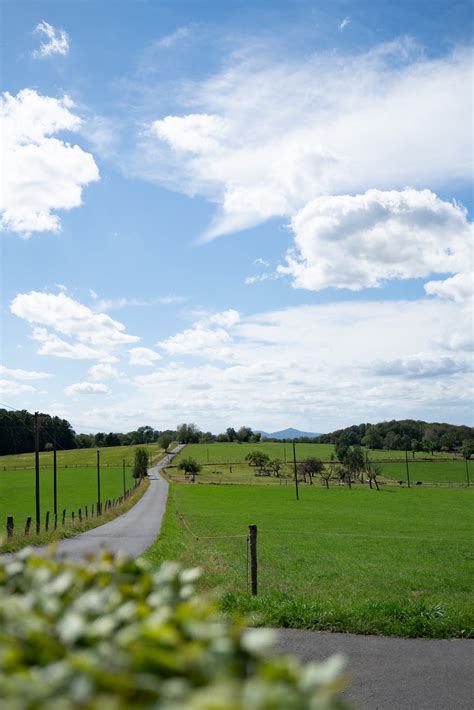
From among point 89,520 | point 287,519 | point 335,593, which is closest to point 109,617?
point 335,593

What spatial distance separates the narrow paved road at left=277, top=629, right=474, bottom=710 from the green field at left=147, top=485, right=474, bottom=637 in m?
0.47

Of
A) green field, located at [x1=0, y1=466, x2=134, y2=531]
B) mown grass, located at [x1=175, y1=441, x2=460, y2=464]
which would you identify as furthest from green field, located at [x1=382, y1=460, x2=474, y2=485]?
green field, located at [x1=0, y1=466, x2=134, y2=531]

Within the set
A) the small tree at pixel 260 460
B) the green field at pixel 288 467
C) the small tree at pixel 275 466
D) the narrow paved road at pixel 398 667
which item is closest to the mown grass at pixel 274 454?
the green field at pixel 288 467

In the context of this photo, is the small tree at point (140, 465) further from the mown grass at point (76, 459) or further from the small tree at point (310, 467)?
the small tree at point (310, 467)

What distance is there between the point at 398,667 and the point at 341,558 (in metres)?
20.6

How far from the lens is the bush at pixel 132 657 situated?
6.22 ft

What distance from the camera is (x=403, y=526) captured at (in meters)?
50.3

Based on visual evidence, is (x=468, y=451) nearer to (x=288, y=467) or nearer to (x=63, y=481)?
(x=288, y=467)

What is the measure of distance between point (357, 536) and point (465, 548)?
8.35m

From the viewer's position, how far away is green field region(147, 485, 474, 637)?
11.0 m

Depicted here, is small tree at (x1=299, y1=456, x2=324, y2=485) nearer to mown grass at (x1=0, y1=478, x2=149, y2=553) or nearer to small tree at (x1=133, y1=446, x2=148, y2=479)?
small tree at (x1=133, y1=446, x2=148, y2=479)

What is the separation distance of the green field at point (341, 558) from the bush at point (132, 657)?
29.4 ft

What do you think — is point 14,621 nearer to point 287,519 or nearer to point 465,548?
point 465,548

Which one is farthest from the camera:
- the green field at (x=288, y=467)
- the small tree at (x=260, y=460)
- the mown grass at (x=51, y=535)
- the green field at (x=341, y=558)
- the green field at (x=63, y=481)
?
the small tree at (x=260, y=460)
